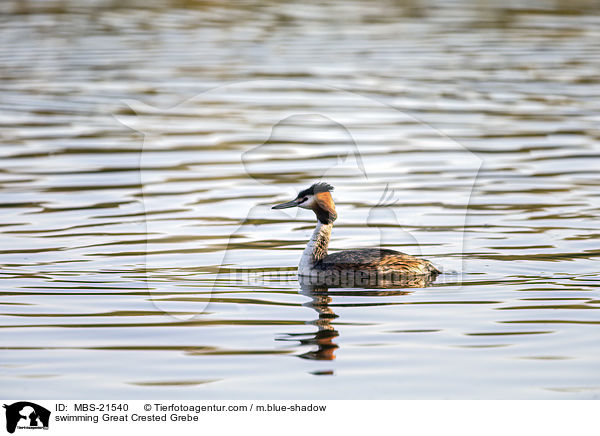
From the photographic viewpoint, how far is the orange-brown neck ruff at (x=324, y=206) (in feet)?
34.8

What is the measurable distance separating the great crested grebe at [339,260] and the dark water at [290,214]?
249mm

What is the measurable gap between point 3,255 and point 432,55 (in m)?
16.2

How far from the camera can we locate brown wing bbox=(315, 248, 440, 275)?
10.4 m

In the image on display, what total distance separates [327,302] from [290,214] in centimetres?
372

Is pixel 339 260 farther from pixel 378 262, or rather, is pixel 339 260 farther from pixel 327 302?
pixel 327 302

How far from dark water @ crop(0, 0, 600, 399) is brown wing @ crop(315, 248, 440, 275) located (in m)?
0.22

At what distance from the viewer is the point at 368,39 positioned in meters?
29.0

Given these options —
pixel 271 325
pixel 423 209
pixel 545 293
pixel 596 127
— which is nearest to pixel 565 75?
pixel 596 127
